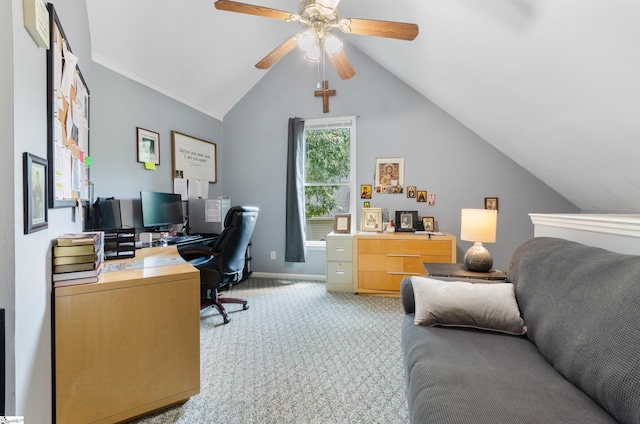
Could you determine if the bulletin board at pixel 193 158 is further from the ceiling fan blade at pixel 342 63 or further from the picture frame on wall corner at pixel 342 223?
the ceiling fan blade at pixel 342 63

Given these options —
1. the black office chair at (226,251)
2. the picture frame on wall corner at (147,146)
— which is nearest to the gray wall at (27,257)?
the black office chair at (226,251)

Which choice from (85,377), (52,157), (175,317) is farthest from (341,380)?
(52,157)

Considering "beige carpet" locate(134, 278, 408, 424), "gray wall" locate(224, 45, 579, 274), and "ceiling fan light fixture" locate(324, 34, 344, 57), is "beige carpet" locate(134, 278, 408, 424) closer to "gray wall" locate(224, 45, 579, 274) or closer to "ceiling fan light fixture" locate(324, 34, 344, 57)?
"gray wall" locate(224, 45, 579, 274)

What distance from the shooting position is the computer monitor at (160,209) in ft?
8.62

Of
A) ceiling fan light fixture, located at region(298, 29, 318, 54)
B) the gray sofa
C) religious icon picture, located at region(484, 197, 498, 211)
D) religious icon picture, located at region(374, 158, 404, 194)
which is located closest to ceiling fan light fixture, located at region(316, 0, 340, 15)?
ceiling fan light fixture, located at region(298, 29, 318, 54)

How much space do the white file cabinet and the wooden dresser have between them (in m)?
0.08

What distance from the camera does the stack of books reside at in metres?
1.21

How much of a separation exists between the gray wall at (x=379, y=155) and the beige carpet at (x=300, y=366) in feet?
4.33

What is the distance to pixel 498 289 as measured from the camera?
1503 mm

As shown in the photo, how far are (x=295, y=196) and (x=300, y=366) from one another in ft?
7.54

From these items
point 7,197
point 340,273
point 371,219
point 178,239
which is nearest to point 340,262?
point 340,273

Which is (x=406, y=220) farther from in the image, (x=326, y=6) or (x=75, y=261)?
(x=75, y=261)

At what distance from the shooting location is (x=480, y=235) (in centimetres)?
213

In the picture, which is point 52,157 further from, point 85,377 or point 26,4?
point 85,377
